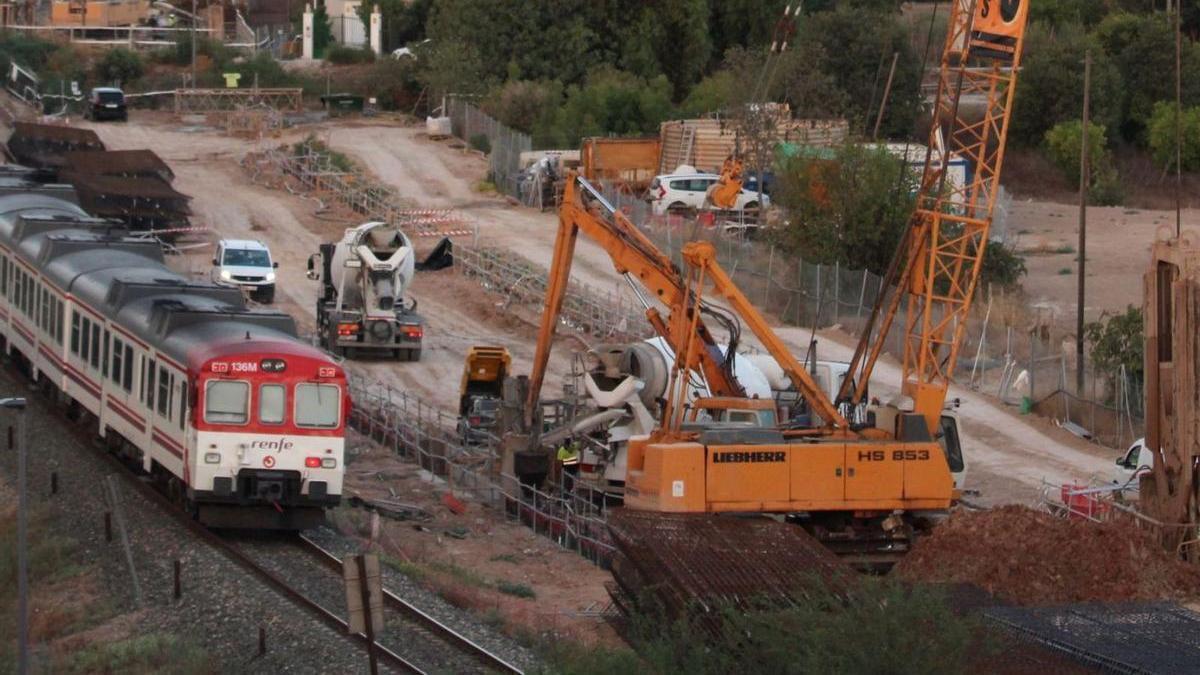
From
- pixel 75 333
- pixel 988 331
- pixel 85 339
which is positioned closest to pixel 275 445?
pixel 85 339

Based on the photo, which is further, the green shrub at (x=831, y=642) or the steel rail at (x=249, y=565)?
the steel rail at (x=249, y=565)

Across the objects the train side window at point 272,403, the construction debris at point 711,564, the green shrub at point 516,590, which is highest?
the train side window at point 272,403

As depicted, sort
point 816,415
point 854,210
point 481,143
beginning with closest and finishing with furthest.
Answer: point 816,415 < point 854,210 < point 481,143

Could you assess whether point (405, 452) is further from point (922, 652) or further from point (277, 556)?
point (922, 652)

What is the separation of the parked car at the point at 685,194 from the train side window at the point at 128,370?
3726cm

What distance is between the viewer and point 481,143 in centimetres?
7956

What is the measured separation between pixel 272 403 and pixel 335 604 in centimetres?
370

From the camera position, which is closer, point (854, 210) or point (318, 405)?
point (318, 405)

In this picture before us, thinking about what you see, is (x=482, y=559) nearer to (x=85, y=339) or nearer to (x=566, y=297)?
(x=85, y=339)

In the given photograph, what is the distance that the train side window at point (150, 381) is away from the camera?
87.0 ft

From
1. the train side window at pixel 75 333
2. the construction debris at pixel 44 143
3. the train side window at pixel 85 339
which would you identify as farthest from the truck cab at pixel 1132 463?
the construction debris at pixel 44 143

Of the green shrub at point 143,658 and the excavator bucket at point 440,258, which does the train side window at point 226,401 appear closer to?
the green shrub at point 143,658

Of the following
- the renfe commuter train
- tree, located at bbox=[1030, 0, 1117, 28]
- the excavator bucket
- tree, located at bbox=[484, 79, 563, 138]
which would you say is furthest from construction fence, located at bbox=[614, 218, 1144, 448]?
tree, located at bbox=[1030, 0, 1117, 28]

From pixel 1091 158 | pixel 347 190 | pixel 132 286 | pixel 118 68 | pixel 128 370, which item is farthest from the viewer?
pixel 118 68
